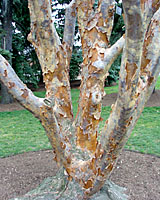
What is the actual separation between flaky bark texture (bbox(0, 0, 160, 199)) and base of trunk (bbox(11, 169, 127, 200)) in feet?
0.33

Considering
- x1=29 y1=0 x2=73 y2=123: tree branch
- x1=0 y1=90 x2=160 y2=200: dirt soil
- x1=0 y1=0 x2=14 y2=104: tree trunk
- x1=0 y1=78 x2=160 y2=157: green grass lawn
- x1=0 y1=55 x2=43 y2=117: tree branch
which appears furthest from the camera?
x1=0 y1=0 x2=14 y2=104: tree trunk

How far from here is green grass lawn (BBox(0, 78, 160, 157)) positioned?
15.6ft

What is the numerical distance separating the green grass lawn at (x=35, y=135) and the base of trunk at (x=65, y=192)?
1.87 meters

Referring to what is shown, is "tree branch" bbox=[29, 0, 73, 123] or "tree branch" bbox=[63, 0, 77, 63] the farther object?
"tree branch" bbox=[63, 0, 77, 63]

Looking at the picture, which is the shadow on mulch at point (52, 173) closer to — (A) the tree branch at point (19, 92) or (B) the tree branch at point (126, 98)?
(B) the tree branch at point (126, 98)

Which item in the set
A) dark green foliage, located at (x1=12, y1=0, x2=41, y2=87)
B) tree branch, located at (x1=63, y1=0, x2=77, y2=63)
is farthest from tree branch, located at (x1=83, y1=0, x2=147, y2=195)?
dark green foliage, located at (x1=12, y1=0, x2=41, y2=87)

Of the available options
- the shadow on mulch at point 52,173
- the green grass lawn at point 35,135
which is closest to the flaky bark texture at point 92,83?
the shadow on mulch at point 52,173

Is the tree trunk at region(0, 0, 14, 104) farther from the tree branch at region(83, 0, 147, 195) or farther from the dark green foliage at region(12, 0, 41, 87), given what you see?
the tree branch at region(83, 0, 147, 195)

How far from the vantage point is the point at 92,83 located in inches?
94.0

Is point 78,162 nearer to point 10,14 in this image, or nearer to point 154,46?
point 154,46

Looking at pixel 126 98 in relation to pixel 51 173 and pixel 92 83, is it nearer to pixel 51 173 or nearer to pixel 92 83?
pixel 92 83

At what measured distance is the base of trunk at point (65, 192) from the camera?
2.48 m

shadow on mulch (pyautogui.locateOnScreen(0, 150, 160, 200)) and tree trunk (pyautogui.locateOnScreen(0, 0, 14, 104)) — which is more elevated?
tree trunk (pyautogui.locateOnScreen(0, 0, 14, 104))

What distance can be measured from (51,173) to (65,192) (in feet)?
3.27
